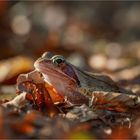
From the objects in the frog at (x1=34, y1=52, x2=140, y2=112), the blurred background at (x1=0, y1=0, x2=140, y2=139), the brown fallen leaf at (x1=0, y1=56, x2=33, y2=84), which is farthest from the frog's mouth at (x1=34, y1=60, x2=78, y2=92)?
the brown fallen leaf at (x1=0, y1=56, x2=33, y2=84)

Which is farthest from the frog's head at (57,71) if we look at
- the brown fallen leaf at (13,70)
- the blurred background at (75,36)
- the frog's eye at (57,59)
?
the brown fallen leaf at (13,70)

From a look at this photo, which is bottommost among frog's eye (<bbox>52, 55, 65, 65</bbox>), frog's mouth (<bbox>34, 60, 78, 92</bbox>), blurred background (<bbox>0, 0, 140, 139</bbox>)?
frog's mouth (<bbox>34, 60, 78, 92</bbox>)

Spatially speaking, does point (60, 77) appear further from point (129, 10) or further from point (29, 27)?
point (129, 10)

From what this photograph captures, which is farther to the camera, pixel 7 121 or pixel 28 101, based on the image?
pixel 28 101

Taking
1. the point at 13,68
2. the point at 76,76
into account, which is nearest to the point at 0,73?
the point at 13,68

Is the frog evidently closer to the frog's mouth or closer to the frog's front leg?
the frog's mouth

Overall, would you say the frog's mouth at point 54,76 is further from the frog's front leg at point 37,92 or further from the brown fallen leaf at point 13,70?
the brown fallen leaf at point 13,70

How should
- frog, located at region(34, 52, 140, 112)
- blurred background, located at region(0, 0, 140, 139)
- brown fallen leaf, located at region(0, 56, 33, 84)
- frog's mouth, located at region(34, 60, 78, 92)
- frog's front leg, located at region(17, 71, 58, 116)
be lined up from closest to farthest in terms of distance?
1. frog's front leg, located at region(17, 71, 58, 116)
2. frog, located at region(34, 52, 140, 112)
3. frog's mouth, located at region(34, 60, 78, 92)
4. brown fallen leaf, located at region(0, 56, 33, 84)
5. blurred background, located at region(0, 0, 140, 139)
